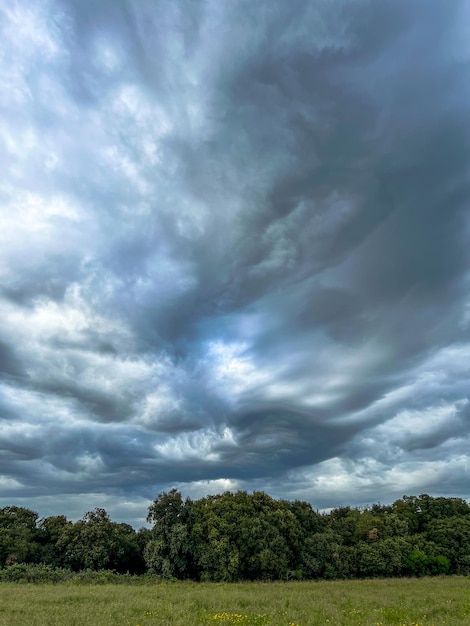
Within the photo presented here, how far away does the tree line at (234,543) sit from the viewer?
197 ft

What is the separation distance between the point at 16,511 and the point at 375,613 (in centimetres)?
5974

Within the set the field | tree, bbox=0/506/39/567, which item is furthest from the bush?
the field

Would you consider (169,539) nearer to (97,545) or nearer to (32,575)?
(97,545)

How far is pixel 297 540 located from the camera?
66812 millimetres

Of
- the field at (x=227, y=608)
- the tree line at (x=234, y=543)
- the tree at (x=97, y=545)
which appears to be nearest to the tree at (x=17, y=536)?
the tree line at (x=234, y=543)

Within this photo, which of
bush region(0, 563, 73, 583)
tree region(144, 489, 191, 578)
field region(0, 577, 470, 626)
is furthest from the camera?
tree region(144, 489, 191, 578)

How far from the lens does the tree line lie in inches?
2362

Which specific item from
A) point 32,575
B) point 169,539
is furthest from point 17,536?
point 169,539

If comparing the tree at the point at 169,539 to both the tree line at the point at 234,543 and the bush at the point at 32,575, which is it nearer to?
the tree line at the point at 234,543

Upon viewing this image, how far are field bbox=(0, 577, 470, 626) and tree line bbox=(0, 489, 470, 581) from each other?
23147 mm

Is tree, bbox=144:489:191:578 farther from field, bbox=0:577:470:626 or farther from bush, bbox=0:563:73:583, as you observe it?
field, bbox=0:577:470:626

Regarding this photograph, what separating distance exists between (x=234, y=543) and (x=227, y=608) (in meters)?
34.0

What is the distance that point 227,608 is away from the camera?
2900 centimetres

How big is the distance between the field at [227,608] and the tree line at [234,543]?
23147 millimetres
